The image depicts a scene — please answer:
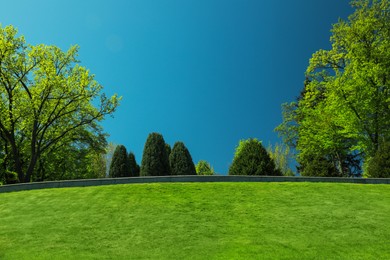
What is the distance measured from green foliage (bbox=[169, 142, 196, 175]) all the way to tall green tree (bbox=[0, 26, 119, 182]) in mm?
12105

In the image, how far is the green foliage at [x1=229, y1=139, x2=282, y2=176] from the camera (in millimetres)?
23781

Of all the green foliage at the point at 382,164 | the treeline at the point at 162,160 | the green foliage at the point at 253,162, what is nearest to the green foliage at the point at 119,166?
the treeline at the point at 162,160

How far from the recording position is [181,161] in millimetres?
29109

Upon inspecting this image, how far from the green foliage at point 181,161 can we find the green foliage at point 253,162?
4993 mm

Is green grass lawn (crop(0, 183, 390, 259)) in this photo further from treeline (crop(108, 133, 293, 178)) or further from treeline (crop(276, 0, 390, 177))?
treeline (crop(276, 0, 390, 177))

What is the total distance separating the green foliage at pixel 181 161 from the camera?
2891 cm

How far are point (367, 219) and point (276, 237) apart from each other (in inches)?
162

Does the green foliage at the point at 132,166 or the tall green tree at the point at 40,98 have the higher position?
the tall green tree at the point at 40,98

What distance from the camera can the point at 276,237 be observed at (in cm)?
1188

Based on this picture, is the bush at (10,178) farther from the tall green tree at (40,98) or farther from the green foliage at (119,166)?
the green foliage at (119,166)

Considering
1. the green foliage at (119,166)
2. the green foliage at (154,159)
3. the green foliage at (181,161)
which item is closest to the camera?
the green foliage at (154,159)

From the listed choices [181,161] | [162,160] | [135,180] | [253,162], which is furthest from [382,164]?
[135,180]

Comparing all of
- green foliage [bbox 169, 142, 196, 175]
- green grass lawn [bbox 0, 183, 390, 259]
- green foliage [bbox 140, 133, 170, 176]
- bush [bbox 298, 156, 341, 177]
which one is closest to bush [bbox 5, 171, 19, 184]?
green foliage [bbox 140, 133, 170, 176]

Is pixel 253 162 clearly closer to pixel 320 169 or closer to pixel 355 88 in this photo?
pixel 320 169
